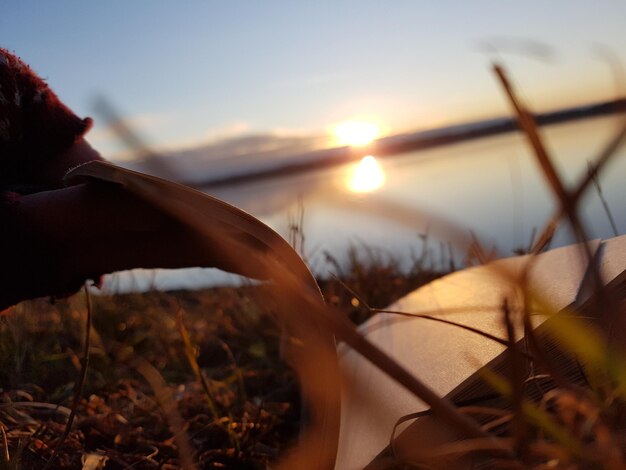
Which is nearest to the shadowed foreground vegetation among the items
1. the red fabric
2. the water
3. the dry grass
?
the dry grass

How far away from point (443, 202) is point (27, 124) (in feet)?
11.2

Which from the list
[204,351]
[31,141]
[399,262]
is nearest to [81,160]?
[31,141]

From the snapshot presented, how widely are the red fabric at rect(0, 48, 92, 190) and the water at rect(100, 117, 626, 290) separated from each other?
13.9 inches

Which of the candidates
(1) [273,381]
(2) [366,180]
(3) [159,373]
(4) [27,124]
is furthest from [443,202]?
(4) [27,124]

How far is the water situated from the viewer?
278 millimetres

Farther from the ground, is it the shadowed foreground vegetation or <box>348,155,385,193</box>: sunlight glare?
<box>348,155,385,193</box>: sunlight glare

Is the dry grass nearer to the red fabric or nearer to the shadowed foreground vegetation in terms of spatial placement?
the shadowed foreground vegetation

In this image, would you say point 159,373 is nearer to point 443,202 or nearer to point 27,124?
point 27,124

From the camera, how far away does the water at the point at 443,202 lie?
0.28 m

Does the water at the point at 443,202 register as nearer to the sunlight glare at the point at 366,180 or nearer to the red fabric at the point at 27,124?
the sunlight glare at the point at 366,180

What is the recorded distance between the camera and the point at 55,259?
2.50 ft

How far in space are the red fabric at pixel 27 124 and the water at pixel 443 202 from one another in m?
0.35

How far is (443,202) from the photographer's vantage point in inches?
163

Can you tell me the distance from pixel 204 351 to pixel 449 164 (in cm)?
546
